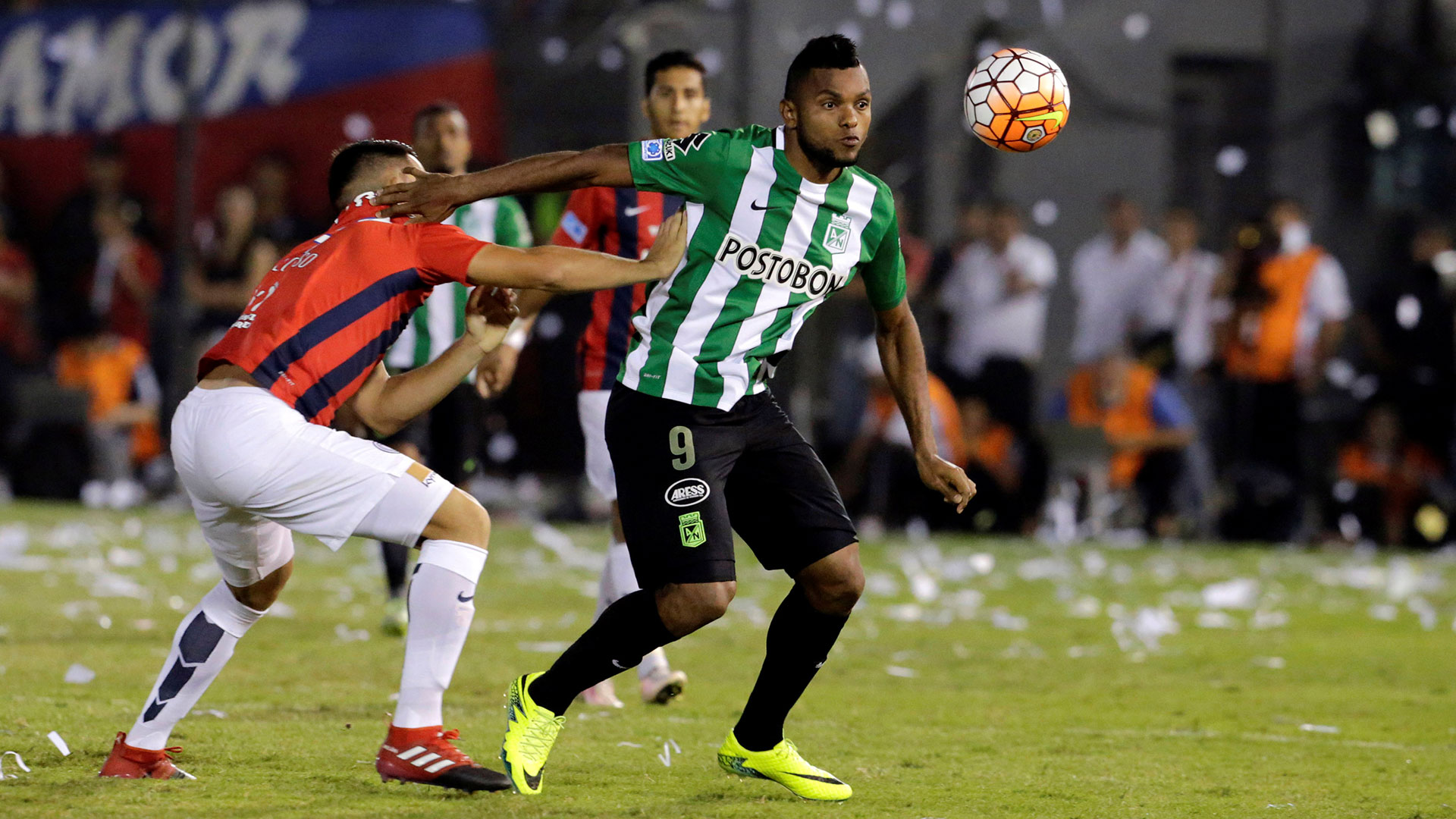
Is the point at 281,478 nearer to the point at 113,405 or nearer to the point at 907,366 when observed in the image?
the point at 907,366

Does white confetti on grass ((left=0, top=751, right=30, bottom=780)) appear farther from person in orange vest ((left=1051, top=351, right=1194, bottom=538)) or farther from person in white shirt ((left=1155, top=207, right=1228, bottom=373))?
person in white shirt ((left=1155, top=207, right=1228, bottom=373))

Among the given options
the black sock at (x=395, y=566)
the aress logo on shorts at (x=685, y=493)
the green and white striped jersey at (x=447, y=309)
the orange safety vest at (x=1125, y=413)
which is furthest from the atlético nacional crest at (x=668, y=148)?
the orange safety vest at (x=1125, y=413)

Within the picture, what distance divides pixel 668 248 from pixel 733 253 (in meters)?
0.31

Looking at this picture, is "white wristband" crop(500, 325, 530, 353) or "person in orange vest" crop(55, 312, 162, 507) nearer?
"white wristband" crop(500, 325, 530, 353)

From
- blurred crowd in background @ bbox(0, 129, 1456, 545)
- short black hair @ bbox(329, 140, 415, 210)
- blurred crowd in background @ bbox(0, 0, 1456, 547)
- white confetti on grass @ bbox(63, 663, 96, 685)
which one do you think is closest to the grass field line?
short black hair @ bbox(329, 140, 415, 210)

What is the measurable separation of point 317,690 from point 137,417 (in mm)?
8605

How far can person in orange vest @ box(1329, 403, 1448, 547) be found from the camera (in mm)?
13172

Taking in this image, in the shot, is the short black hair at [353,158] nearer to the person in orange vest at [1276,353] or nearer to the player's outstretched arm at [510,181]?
the player's outstretched arm at [510,181]

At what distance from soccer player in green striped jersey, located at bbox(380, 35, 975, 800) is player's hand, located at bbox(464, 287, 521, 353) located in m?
0.29

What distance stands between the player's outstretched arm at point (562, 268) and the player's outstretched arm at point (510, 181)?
170 mm

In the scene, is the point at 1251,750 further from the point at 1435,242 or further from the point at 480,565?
the point at 1435,242

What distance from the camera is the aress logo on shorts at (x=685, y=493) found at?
15.9 feet

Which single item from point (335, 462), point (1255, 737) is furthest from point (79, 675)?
point (1255, 737)

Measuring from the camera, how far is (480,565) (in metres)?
4.79
